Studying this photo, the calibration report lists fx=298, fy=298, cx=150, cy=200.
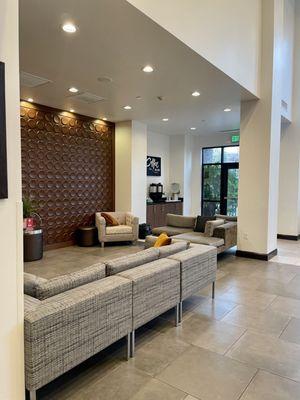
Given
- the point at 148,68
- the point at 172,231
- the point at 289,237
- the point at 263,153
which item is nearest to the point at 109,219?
the point at 172,231

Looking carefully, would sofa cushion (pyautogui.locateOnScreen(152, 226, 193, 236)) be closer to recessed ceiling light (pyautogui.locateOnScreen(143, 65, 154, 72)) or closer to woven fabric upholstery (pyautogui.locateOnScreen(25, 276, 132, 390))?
recessed ceiling light (pyautogui.locateOnScreen(143, 65, 154, 72))

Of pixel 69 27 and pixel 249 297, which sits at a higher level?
pixel 69 27

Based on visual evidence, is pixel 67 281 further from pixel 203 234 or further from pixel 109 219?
pixel 109 219

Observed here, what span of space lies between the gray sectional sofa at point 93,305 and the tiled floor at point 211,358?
9.7 inches

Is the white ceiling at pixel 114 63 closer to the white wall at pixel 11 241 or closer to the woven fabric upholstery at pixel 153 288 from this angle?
the white wall at pixel 11 241

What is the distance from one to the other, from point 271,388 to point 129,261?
1.56 metres

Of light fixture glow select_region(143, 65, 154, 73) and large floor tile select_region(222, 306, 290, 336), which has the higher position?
light fixture glow select_region(143, 65, 154, 73)

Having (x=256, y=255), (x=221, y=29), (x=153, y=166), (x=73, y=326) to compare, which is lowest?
(x=256, y=255)

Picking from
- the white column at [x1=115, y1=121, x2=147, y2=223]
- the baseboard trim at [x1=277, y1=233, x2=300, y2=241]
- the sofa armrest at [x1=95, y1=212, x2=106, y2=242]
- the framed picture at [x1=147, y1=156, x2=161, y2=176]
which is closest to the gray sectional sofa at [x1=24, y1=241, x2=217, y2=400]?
the sofa armrest at [x1=95, y1=212, x2=106, y2=242]

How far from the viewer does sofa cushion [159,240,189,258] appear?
3.42m

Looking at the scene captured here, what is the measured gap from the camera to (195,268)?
11.5ft

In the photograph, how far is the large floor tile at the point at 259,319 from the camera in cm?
322

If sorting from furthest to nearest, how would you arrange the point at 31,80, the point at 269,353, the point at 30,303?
1. the point at 31,80
2. the point at 269,353
3. the point at 30,303

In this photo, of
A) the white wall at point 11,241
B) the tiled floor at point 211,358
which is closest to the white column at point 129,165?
the tiled floor at point 211,358
